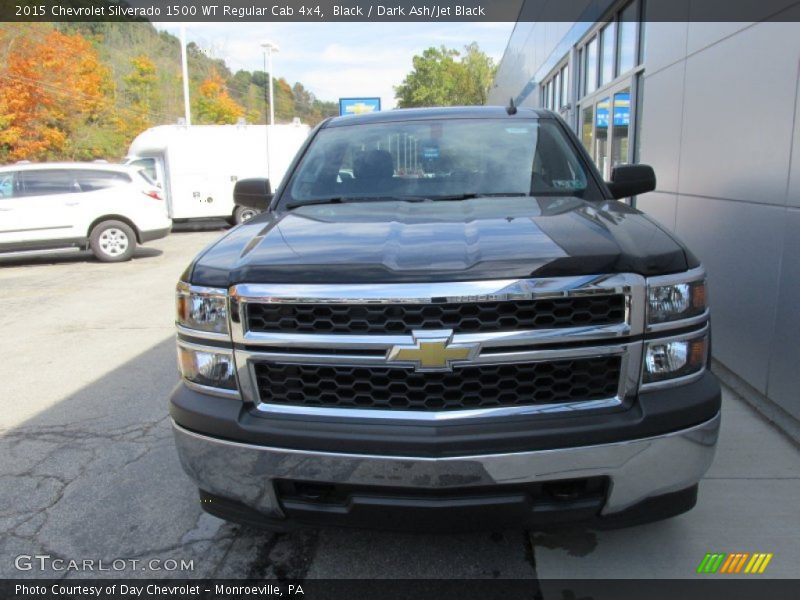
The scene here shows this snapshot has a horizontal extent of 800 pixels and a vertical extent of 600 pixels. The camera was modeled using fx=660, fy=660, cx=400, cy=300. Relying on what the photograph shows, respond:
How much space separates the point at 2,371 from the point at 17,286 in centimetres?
507

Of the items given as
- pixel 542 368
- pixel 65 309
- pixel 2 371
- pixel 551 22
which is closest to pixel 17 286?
pixel 65 309

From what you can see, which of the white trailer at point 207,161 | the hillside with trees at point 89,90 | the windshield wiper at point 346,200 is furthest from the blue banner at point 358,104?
the windshield wiper at point 346,200

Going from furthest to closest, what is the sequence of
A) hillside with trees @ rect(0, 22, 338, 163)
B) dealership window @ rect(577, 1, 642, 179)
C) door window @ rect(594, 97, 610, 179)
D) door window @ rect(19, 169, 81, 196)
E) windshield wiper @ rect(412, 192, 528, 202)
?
1. hillside with trees @ rect(0, 22, 338, 163)
2. door window @ rect(19, 169, 81, 196)
3. door window @ rect(594, 97, 610, 179)
4. dealership window @ rect(577, 1, 642, 179)
5. windshield wiper @ rect(412, 192, 528, 202)

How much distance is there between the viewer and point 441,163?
144 inches

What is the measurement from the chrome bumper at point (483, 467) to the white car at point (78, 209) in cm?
1106

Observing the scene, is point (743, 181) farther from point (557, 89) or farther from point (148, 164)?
point (148, 164)

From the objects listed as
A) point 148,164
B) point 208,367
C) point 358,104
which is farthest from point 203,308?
point 358,104

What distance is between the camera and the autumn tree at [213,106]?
54.6 meters

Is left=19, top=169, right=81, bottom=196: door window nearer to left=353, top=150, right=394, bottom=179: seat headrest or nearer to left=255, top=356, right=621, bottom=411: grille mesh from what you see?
left=353, top=150, right=394, bottom=179: seat headrest

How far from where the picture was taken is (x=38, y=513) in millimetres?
3264

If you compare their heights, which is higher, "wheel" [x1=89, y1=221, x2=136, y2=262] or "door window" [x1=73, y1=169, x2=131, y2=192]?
"door window" [x1=73, y1=169, x2=131, y2=192]

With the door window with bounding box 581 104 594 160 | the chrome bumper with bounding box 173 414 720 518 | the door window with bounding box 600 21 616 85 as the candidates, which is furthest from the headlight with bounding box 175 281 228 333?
the door window with bounding box 581 104 594 160

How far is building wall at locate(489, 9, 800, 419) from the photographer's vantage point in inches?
156

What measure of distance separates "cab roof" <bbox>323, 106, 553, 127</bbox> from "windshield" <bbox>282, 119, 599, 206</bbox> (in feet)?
0.25
